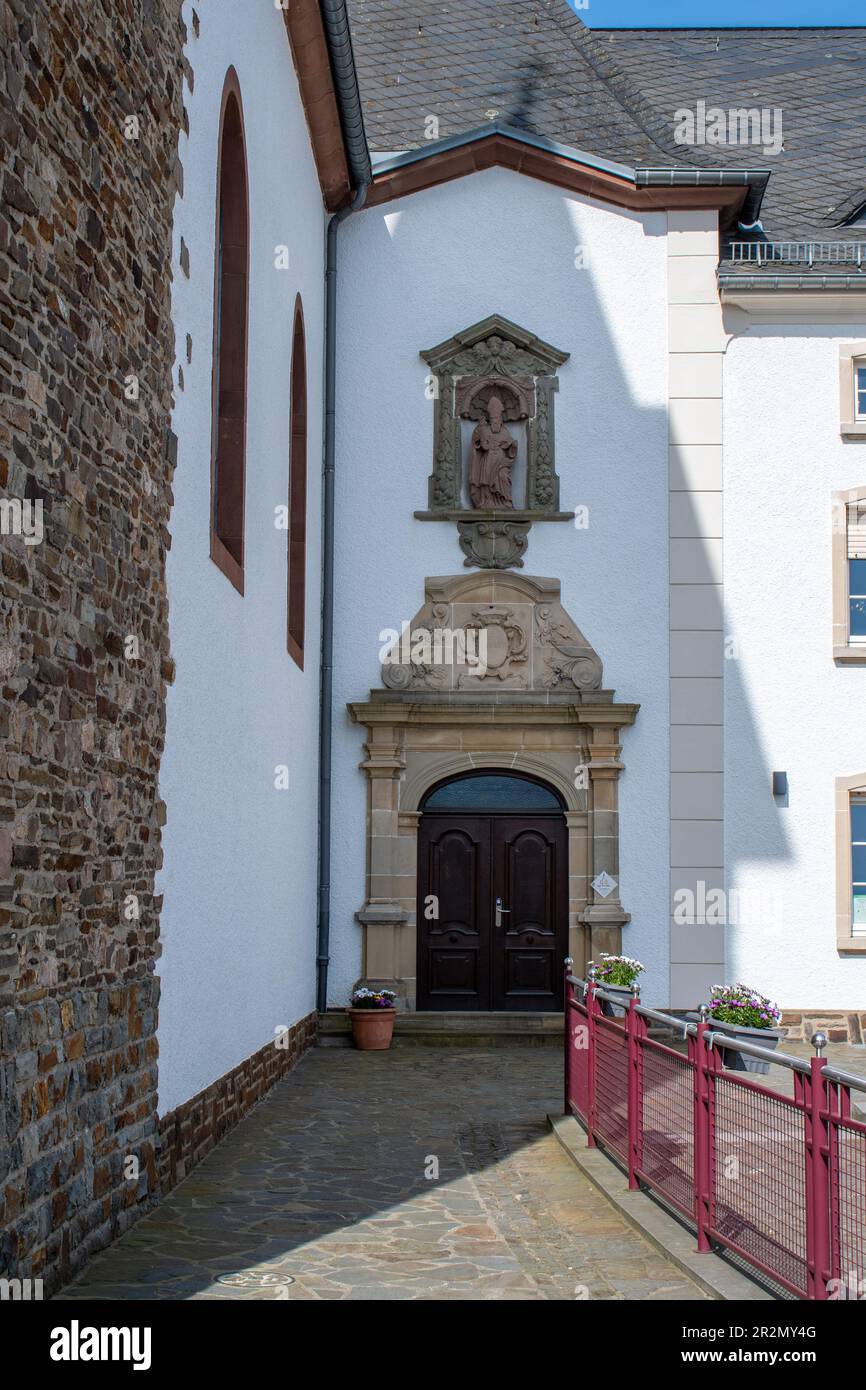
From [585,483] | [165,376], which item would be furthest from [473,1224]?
[585,483]

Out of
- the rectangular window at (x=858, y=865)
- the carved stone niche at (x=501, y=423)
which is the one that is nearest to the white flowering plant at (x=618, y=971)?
the rectangular window at (x=858, y=865)

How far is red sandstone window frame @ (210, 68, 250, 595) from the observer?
951cm

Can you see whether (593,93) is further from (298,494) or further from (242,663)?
(242,663)

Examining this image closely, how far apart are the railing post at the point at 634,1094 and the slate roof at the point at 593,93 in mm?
10956

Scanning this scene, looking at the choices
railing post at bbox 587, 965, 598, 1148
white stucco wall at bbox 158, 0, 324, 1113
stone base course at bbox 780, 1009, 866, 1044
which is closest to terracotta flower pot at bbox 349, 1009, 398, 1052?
white stucco wall at bbox 158, 0, 324, 1113

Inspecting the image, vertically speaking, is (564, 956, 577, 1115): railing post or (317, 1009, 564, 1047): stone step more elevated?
(564, 956, 577, 1115): railing post

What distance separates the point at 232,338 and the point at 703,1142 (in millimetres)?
5697

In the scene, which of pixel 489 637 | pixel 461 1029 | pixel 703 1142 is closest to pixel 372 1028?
pixel 461 1029

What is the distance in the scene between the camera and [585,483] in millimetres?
15719

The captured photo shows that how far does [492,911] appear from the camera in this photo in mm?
15625

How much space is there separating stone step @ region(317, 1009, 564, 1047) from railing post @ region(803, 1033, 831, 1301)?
1010 cm

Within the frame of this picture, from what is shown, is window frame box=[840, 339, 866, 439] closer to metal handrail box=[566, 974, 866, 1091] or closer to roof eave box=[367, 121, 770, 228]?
roof eave box=[367, 121, 770, 228]

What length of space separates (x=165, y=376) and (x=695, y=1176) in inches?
165
